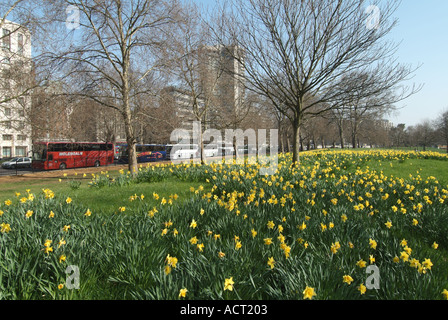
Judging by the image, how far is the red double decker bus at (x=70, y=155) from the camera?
77.1ft

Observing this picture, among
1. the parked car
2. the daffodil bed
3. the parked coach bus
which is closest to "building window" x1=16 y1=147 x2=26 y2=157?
the parked car

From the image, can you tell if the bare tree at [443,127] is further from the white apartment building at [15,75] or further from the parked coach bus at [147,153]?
the white apartment building at [15,75]

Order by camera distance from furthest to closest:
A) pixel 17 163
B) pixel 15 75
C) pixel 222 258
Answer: pixel 17 163, pixel 15 75, pixel 222 258

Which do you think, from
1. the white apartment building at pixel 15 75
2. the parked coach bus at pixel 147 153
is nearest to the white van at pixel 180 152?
the parked coach bus at pixel 147 153

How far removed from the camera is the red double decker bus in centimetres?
2350

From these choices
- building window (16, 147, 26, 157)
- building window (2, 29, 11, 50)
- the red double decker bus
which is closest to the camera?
building window (2, 29, 11, 50)

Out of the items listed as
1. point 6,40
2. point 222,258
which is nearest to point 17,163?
point 6,40

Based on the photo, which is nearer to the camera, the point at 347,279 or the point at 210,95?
the point at 347,279

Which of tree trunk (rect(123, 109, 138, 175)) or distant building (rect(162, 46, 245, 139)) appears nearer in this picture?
tree trunk (rect(123, 109, 138, 175))

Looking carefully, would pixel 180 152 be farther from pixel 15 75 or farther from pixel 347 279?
pixel 347 279

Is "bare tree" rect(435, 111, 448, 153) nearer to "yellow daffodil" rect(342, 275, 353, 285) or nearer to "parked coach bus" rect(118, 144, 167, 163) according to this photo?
"parked coach bus" rect(118, 144, 167, 163)

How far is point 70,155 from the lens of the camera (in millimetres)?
25531

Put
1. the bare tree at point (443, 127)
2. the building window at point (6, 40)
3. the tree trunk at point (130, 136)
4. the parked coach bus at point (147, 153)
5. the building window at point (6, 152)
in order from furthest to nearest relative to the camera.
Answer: the building window at point (6, 152), the bare tree at point (443, 127), the parked coach bus at point (147, 153), the building window at point (6, 40), the tree trunk at point (130, 136)

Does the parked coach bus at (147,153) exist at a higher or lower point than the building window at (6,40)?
lower
